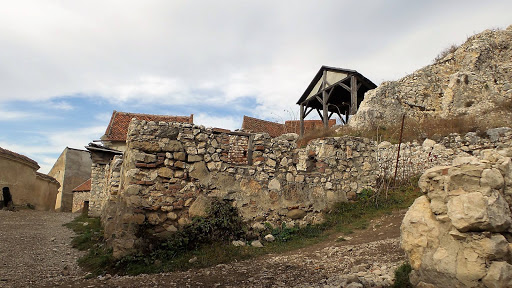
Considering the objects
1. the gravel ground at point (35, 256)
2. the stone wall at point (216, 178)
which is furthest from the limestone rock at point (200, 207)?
the gravel ground at point (35, 256)

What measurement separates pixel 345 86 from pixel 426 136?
800cm

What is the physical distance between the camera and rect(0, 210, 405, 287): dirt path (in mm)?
4156

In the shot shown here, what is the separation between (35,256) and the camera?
6098 mm

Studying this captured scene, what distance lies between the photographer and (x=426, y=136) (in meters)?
10.4

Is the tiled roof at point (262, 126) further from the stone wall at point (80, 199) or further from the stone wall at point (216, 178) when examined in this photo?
the stone wall at point (216, 178)

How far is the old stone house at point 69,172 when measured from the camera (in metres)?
27.1

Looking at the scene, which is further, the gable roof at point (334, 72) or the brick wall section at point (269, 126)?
the brick wall section at point (269, 126)

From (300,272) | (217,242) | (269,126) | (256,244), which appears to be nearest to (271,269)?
(300,272)

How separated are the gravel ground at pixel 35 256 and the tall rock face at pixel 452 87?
40.4 ft

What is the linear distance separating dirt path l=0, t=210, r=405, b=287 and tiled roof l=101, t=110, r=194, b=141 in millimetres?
15044

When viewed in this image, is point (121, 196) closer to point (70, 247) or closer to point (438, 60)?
point (70, 247)

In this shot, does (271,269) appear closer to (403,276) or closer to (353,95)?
(403,276)

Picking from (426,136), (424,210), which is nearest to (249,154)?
(424,210)

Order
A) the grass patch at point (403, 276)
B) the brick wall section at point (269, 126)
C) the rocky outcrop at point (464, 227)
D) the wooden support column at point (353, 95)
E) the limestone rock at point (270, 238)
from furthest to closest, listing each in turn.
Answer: the brick wall section at point (269, 126) < the wooden support column at point (353, 95) < the limestone rock at point (270, 238) < the grass patch at point (403, 276) < the rocky outcrop at point (464, 227)
